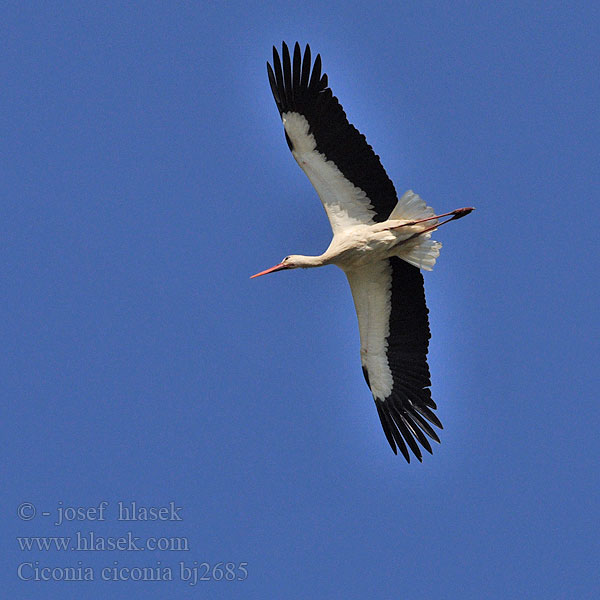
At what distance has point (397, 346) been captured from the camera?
46.6ft

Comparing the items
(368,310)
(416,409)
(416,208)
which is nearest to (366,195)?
(416,208)

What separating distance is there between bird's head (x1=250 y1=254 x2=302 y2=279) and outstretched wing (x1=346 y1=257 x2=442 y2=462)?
22.9 inches

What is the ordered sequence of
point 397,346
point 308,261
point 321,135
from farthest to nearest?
point 397,346 → point 308,261 → point 321,135

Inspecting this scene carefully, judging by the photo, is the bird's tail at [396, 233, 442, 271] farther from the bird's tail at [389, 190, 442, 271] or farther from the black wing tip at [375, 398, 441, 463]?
the black wing tip at [375, 398, 441, 463]

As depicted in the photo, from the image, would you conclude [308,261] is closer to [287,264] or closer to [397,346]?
[287,264]

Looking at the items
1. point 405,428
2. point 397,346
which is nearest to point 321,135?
point 397,346

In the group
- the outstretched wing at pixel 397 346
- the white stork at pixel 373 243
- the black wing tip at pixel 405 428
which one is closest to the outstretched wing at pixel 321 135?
the white stork at pixel 373 243

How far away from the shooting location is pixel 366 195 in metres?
13.5

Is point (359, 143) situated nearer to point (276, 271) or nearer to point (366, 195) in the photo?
point (366, 195)

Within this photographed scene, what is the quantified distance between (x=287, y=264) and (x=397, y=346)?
4.99 feet

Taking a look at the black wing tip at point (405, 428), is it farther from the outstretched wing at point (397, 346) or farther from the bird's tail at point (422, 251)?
the bird's tail at point (422, 251)

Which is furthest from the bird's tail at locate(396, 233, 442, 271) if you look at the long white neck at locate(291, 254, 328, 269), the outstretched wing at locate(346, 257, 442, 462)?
the long white neck at locate(291, 254, 328, 269)

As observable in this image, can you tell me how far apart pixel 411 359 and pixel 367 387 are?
62 centimetres

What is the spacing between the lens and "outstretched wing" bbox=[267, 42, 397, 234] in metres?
13.1
